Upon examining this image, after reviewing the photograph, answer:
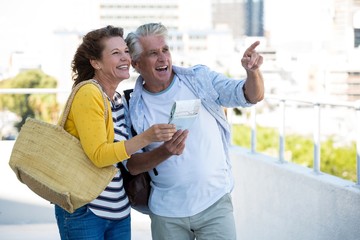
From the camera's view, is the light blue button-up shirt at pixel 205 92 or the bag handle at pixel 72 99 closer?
the bag handle at pixel 72 99

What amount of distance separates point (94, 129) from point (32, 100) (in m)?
52.7

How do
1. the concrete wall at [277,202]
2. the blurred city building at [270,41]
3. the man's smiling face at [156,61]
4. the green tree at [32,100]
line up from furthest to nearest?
the blurred city building at [270,41]
the green tree at [32,100]
the concrete wall at [277,202]
the man's smiling face at [156,61]

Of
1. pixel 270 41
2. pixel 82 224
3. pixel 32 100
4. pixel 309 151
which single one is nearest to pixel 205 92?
pixel 82 224

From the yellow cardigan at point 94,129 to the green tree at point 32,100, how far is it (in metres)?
42.4

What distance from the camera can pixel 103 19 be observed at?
113 m

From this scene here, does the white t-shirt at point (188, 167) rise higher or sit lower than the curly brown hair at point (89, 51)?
lower

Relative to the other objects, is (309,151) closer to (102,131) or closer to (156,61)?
(156,61)

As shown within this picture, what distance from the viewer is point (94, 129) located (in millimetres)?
1985

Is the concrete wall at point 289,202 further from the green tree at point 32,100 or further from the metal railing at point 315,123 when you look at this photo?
the green tree at point 32,100

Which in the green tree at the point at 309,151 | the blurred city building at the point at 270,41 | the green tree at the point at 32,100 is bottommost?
the green tree at the point at 309,151

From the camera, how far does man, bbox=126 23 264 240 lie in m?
2.29

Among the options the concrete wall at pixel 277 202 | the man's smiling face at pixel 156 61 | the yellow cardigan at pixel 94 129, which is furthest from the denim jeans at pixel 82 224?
the concrete wall at pixel 277 202

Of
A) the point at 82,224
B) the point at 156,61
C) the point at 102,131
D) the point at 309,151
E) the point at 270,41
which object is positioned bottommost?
the point at 309,151

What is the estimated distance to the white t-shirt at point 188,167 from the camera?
2299 mm
